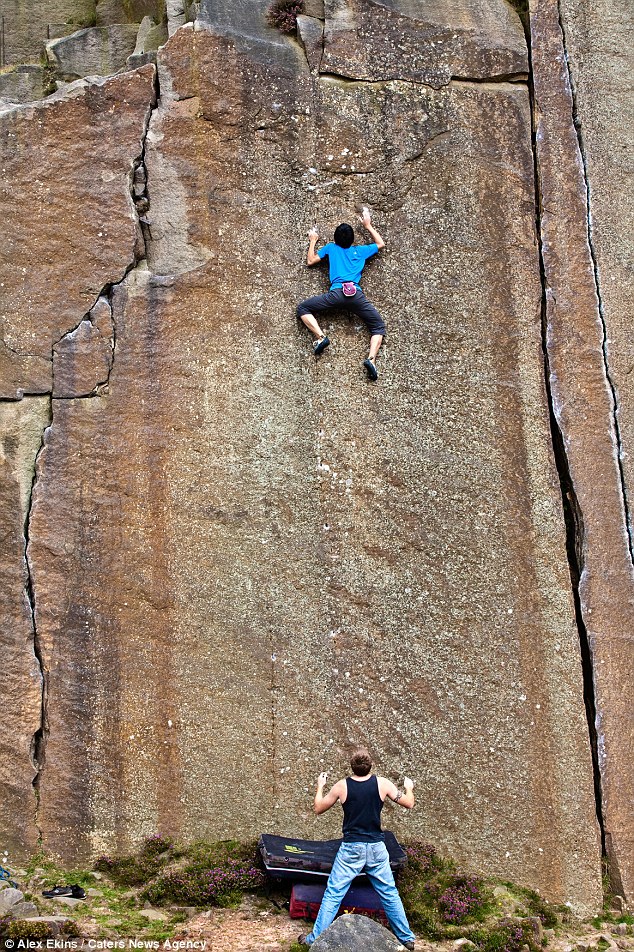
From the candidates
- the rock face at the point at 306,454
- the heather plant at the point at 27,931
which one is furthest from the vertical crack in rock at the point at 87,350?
the heather plant at the point at 27,931

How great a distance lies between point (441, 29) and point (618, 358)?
10.0 feet

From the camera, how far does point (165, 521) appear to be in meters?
7.21

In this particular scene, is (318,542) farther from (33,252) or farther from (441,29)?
(441,29)

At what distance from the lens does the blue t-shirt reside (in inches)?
295

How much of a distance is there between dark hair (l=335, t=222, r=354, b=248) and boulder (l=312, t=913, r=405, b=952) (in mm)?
4577

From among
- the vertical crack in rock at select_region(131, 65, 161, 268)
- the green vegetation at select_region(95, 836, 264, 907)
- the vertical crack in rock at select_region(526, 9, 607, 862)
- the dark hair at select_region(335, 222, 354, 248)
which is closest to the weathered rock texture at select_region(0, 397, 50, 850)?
the green vegetation at select_region(95, 836, 264, 907)

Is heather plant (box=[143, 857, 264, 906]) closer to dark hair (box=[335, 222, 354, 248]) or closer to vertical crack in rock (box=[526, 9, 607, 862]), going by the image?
vertical crack in rock (box=[526, 9, 607, 862])

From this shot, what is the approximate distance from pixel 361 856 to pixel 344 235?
169 inches

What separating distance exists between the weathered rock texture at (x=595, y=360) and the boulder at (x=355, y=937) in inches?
89.6

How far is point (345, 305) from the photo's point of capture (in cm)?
751

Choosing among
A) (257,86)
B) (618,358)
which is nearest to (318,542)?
(618,358)

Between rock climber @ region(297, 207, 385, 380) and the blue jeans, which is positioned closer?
the blue jeans

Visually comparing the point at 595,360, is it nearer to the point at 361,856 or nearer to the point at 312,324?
the point at 312,324

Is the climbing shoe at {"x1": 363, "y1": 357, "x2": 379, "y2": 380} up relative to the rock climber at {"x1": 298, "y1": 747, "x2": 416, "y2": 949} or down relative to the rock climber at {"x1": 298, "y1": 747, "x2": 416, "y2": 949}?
up
